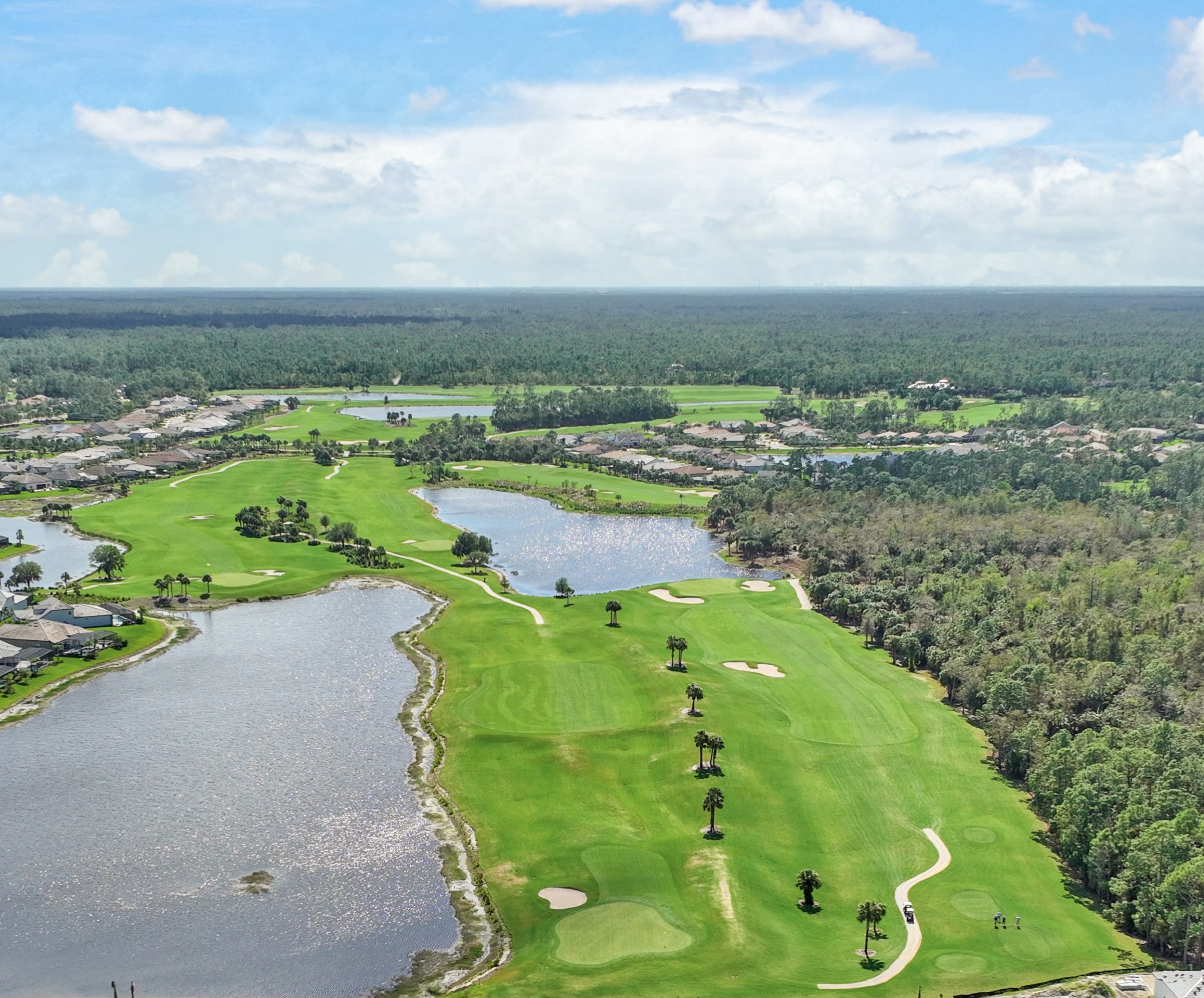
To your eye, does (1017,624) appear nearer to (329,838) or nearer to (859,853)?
(859,853)

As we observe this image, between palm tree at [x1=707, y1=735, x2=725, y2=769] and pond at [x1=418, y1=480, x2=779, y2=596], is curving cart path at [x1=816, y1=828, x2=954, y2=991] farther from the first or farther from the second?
pond at [x1=418, y1=480, x2=779, y2=596]

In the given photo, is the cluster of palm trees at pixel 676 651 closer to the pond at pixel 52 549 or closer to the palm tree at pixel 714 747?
the palm tree at pixel 714 747

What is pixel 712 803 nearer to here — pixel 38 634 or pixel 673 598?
pixel 673 598

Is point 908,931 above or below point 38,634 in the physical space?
below

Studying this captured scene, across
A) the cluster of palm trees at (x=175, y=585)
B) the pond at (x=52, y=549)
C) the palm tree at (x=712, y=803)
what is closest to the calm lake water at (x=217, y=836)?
the palm tree at (x=712, y=803)

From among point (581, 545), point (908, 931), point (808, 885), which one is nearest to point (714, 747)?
point (808, 885)

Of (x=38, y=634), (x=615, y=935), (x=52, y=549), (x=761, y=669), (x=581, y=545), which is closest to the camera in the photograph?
(x=615, y=935)
